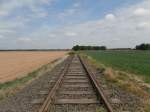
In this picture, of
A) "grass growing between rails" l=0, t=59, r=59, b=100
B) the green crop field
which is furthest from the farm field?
the green crop field

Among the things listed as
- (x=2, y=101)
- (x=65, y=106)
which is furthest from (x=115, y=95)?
(x=2, y=101)

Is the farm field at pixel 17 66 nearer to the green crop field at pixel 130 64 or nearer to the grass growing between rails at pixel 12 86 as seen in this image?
the grass growing between rails at pixel 12 86

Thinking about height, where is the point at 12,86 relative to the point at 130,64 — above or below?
above

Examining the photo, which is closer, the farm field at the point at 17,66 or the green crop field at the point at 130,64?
the green crop field at the point at 130,64

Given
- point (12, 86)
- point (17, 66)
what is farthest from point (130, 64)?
point (12, 86)

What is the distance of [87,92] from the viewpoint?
31.3 feet

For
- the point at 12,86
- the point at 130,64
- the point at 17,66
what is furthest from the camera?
the point at 17,66

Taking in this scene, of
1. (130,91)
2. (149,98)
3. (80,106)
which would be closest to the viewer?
(80,106)

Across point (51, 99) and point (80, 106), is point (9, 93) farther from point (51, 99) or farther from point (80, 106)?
point (80, 106)

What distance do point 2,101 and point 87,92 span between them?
9.58 ft

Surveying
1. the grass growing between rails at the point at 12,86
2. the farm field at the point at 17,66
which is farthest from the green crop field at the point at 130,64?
the farm field at the point at 17,66

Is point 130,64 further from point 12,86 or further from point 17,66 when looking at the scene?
point 12,86

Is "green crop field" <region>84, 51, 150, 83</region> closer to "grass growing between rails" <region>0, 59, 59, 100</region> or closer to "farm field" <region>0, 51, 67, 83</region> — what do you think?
"grass growing between rails" <region>0, 59, 59, 100</region>

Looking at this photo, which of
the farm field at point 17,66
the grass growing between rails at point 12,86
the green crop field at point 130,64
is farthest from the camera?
the farm field at point 17,66
